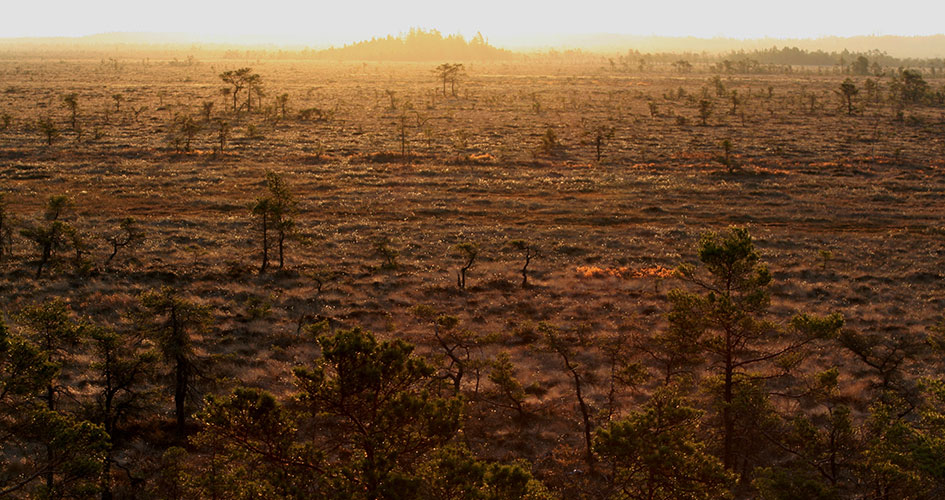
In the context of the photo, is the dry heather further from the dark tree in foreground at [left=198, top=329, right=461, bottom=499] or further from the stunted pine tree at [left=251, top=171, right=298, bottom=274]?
the dark tree in foreground at [left=198, top=329, right=461, bottom=499]

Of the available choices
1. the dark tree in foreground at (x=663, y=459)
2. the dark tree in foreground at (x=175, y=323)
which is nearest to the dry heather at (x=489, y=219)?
the dark tree in foreground at (x=175, y=323)

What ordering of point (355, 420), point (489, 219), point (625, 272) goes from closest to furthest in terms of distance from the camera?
point (355, 420), point (625, 272), point (489, 219)

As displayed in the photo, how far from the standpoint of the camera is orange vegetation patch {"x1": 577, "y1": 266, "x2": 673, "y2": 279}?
89.3 feet

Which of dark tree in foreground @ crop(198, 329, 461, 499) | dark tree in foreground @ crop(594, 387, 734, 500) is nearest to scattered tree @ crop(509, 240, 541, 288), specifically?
dark tree in foreground @ crop(594, 387, 734, 500)

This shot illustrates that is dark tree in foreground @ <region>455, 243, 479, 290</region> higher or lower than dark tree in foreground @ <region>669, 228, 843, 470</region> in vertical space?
lower

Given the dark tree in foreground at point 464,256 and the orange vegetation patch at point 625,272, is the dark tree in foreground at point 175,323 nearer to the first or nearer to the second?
the dark tree in foreground at point 464,256

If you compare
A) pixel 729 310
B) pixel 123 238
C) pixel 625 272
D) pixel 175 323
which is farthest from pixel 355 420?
pixel 123 238

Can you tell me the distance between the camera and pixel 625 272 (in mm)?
27688

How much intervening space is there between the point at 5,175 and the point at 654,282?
40.3 metres

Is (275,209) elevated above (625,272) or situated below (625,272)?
above

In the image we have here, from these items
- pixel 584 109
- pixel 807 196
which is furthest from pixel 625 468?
pixel 584 109

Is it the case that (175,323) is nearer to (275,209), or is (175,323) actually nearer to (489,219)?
(275,209)

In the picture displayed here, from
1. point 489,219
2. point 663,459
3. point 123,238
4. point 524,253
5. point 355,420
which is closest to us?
point 355,420

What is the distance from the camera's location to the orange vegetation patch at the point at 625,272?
27.2 metres
